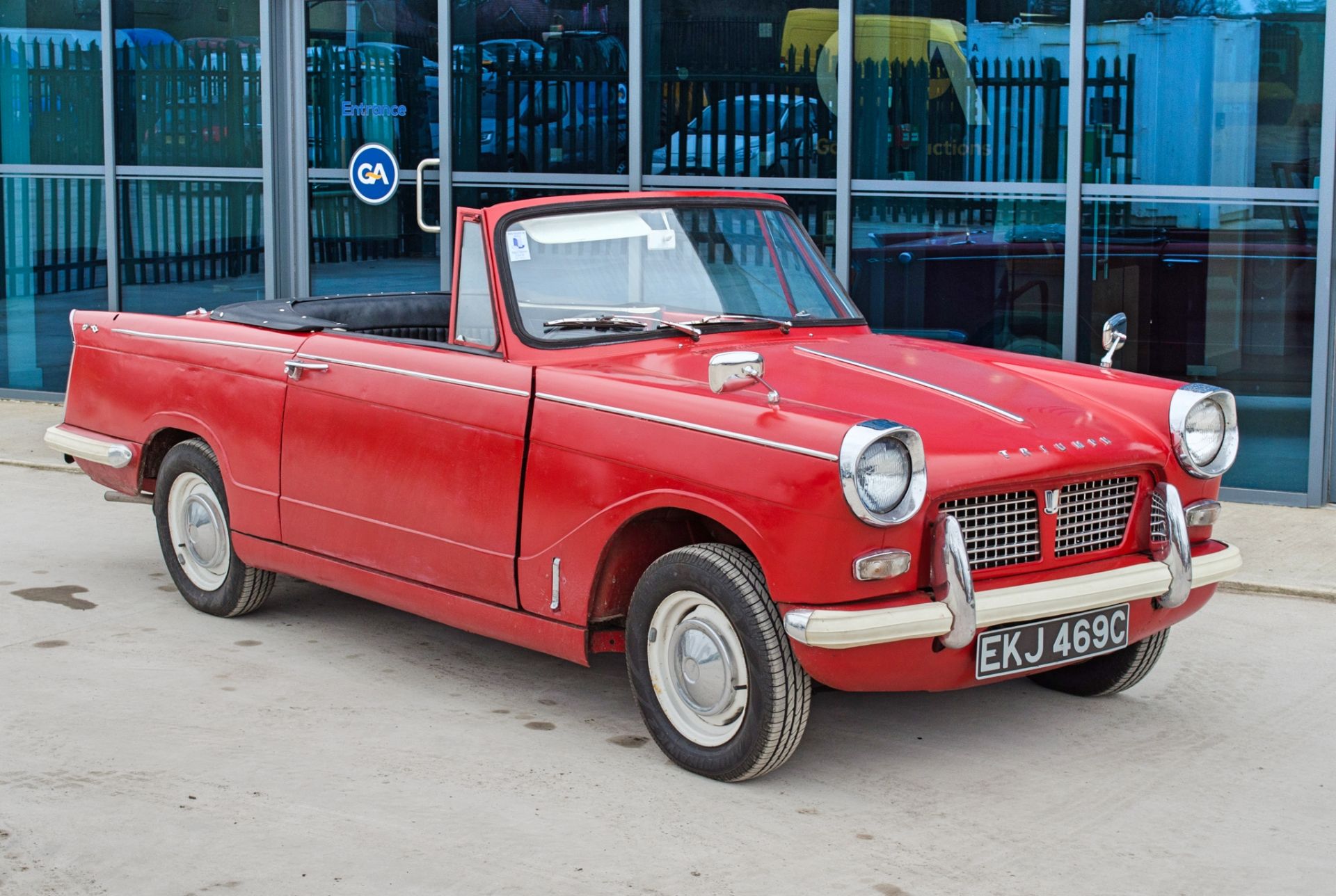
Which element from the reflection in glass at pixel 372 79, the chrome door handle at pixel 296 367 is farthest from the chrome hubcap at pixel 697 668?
the reflection in glass at pixel 372 79

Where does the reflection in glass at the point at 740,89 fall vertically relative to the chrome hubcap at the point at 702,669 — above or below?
above

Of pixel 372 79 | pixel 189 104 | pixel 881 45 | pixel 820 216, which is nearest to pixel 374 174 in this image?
pixel 372 79

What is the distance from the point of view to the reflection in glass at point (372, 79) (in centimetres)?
1102

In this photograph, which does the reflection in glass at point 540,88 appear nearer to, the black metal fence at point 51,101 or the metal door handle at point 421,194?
the metal door handle at point 421,194

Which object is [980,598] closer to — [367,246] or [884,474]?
[884,474]

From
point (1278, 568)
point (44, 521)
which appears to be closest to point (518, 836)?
point (1278, 568)

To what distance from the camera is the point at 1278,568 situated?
7199 millimetres

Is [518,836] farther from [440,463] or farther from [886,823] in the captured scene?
[440,463]

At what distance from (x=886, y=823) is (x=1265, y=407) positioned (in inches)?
213

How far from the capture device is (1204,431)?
503cm

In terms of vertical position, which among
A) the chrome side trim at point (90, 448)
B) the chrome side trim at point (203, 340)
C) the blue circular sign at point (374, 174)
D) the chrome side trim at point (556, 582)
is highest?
the blue circular sign at point (374, 174)

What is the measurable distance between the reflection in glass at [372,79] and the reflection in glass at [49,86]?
68.3 inches

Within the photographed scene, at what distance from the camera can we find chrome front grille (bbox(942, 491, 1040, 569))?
4.43 meters

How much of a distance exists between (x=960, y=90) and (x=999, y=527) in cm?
551
